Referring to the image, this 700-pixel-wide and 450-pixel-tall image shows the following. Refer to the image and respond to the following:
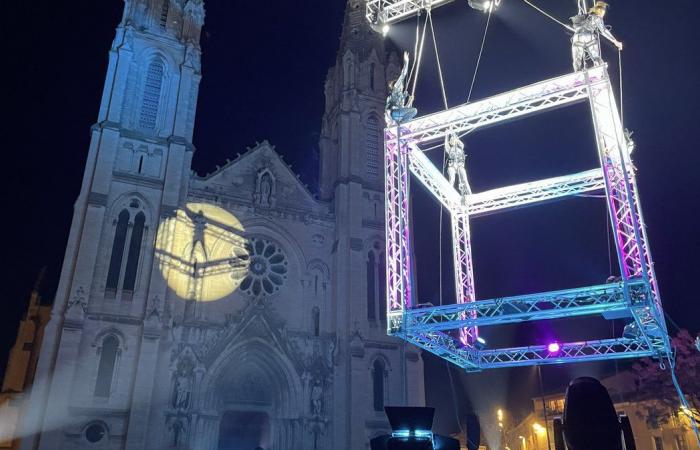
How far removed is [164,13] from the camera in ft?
93.9

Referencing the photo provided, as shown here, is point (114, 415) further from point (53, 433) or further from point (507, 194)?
point (507, 194)

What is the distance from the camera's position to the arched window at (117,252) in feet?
74.8

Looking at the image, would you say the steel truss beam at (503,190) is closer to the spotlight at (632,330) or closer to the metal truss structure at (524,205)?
the metal truss structure at (524,205)

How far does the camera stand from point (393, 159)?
1727 cm

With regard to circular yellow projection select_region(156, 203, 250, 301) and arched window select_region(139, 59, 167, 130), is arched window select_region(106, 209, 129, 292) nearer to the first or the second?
circular yellow projection select_region(156, 203, 250, 301)

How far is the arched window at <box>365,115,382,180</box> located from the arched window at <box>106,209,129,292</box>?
12203 millimetres

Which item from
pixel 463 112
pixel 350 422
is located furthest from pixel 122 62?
pixel 350 422

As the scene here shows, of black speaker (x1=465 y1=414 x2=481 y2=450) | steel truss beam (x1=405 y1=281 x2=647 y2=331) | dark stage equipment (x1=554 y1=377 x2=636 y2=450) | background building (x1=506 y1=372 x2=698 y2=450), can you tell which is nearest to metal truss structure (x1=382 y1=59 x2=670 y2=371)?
steel truss beam (x1=405 y1=281 x2=647 y2=331)

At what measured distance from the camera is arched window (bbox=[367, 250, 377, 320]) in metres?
26.7

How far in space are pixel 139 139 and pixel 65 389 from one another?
36.4 ft

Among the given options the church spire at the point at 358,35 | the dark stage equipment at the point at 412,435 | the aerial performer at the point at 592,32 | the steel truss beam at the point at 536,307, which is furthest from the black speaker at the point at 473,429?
the church spire at the point at 358,35

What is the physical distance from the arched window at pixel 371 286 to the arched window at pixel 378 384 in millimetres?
2267

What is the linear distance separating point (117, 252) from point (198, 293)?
12.4 ft

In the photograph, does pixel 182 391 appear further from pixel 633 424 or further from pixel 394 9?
pixel 633 424
